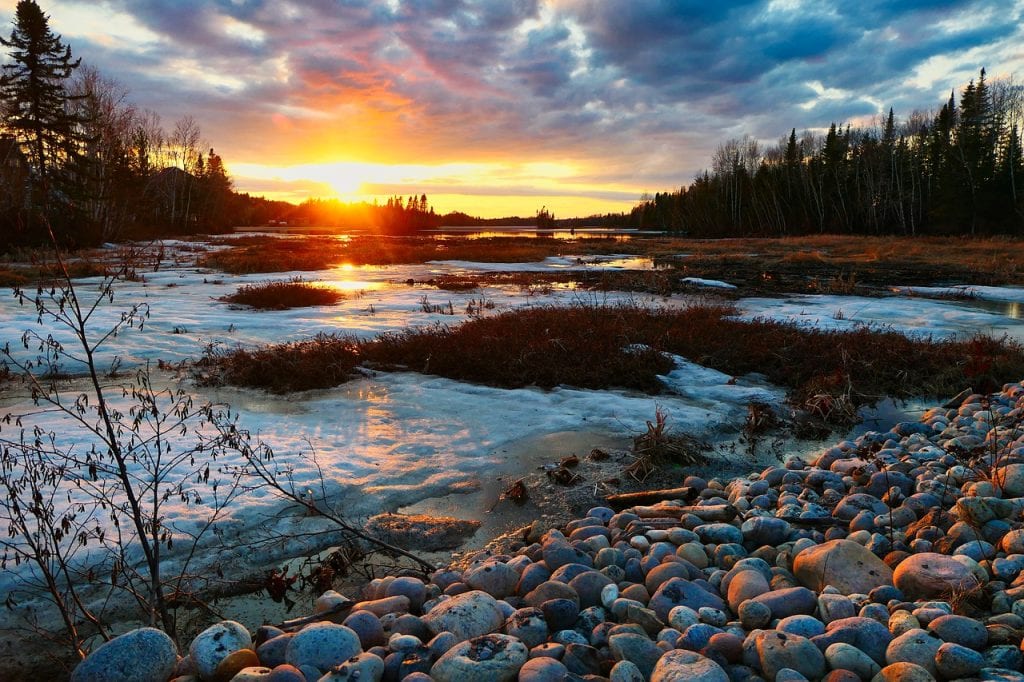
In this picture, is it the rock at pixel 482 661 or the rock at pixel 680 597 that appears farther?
the rock at pixel 680 597

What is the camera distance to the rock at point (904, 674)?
2.20 meters

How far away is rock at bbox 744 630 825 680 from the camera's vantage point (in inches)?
93.0

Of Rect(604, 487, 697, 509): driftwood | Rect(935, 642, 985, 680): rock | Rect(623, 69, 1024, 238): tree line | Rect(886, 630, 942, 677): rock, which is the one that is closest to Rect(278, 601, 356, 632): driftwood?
Rect(604, 487, 697, 509): driftwood

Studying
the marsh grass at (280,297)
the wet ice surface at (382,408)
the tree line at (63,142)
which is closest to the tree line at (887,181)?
the wet ice surface at (382,408)

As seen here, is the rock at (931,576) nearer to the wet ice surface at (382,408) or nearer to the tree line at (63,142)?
the wet ice surface at (382,408)

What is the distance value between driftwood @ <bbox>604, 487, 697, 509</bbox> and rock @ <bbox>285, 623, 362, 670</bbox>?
2.56 metres

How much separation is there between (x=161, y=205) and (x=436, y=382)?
66.3 metres

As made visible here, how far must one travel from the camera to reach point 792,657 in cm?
238

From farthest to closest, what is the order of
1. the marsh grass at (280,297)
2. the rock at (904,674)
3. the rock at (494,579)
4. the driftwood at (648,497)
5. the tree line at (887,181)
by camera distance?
the tree line at (887,181) < the marsh grass at (280,297) < the driftwood at (648,497) < the rock at (494,579) < the rock at (904,674)

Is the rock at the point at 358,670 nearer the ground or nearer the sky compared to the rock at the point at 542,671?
nearer the ground

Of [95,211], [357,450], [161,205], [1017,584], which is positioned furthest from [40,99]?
[1017,584]

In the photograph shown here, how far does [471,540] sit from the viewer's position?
4.09 m

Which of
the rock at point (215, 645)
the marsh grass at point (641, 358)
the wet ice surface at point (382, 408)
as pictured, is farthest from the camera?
the marsh grass at point (641, 358)

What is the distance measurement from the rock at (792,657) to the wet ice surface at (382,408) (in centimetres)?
290
